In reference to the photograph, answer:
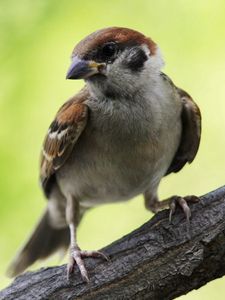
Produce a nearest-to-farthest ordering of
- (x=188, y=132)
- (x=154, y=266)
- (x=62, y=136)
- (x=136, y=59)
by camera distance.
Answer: (x=154, y=266) → (x=136, y=59) → (x=62, y=136) → (x=188, y=132)

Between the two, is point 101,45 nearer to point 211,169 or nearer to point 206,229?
point 206,229

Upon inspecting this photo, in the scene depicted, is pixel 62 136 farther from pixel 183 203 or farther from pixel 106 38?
pixel 183 203

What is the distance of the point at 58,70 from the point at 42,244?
4.20ft

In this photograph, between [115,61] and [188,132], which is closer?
[115,61]

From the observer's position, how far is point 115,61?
461 centimetres

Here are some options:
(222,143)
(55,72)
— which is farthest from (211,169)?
(55,72)

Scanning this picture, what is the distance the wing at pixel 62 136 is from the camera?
193 inches

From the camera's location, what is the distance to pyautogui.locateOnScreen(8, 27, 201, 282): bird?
4586 mm

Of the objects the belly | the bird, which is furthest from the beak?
the belly

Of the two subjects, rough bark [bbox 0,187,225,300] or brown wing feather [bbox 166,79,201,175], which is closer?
rough bark [bbox 0,187,225,300]

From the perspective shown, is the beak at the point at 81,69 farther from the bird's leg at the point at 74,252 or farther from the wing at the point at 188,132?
the bird's leg at the point at 74,252

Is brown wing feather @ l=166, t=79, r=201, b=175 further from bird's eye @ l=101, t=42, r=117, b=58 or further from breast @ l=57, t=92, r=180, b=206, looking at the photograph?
bird's eye @ l=101, t=42, r=117, b=58

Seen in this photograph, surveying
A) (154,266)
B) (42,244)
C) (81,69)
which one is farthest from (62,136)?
(42,244)

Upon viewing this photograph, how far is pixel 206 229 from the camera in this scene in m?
4.27
